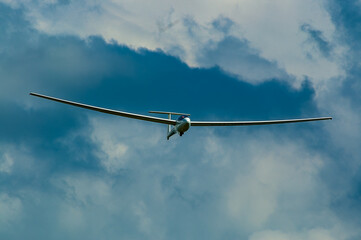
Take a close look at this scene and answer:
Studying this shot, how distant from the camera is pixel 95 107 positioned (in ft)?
167

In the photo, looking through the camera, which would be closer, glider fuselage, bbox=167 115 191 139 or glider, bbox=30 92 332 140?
glider, bbox=30 92 332 140

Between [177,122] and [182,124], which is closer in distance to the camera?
[182,124]

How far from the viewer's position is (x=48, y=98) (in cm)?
5072

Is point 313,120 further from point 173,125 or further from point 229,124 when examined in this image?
point 173,125

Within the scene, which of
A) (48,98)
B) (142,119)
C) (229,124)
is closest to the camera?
(48,98)

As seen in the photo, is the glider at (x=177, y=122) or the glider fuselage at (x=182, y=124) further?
the glider fuselage at (x=182, y=124)

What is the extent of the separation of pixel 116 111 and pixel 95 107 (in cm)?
279

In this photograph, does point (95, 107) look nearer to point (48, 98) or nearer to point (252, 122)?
point (48, 98)

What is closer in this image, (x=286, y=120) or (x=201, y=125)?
(x=201, y=125)

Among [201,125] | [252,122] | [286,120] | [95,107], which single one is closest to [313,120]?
[286,120]

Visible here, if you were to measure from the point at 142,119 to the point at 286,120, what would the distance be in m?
24.1

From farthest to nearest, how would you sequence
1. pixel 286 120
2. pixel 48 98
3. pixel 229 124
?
pixel 286 120 < pixel 229 124 < pixel 48 98

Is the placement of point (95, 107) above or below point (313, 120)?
below

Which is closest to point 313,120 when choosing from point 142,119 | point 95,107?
point 142,119
